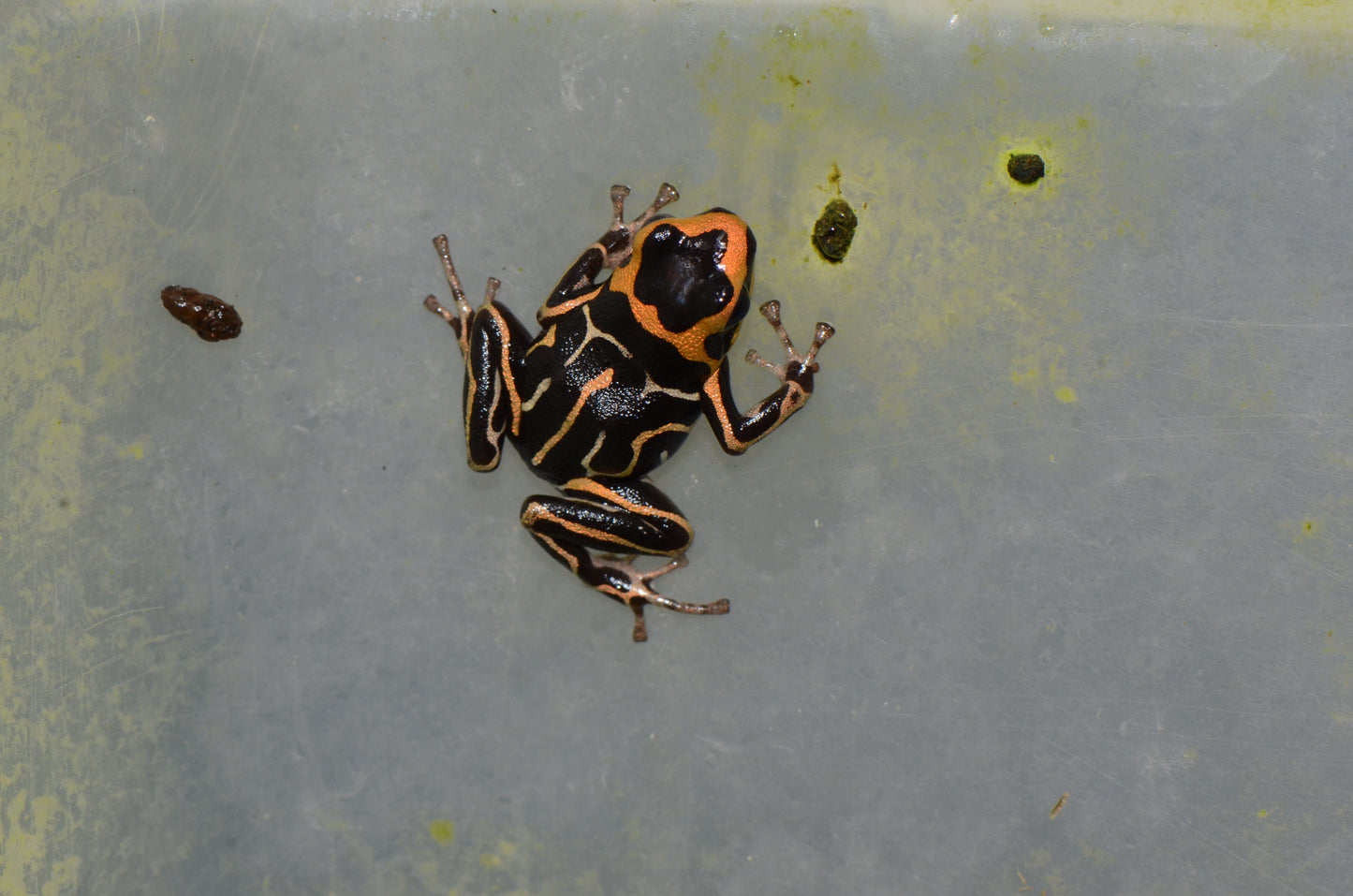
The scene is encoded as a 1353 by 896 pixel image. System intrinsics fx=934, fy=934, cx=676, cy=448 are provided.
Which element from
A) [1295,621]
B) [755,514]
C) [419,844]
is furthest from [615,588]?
[1295,621]

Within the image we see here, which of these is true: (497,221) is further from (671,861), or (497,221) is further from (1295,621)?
(1295,621)

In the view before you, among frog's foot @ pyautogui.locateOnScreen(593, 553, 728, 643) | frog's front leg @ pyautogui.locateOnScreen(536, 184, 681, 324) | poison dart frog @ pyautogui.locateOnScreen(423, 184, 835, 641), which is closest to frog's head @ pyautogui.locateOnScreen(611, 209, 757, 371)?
poison dart frog @ pyautogui.locateOnScreen(423, 184, 835, 641)

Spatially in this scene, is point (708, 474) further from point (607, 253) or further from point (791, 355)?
point (607, 253)

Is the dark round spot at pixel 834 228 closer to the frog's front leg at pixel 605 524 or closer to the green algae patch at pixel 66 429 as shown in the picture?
the frog's front leg at pixel 605 524

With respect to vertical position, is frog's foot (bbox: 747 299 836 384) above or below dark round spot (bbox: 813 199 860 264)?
below

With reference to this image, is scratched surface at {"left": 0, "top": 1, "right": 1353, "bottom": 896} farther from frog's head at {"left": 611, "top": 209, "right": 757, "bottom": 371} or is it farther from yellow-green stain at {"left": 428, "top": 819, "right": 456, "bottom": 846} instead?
frog's head at {"left": 611, "top": 209, "right": 757, "bottom": 371}

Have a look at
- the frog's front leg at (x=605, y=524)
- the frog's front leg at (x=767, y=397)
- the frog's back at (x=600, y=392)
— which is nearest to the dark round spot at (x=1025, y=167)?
the frog's front leg at (x=767, y=397)
